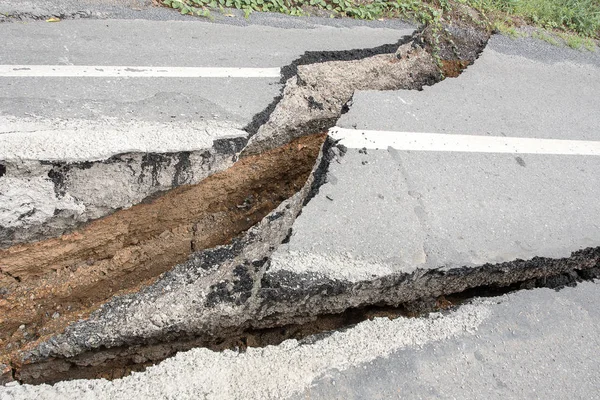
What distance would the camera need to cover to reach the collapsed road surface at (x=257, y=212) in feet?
8.32

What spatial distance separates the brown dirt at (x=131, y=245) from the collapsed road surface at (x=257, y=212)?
11 mm

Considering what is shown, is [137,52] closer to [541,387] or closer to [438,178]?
[438,178]

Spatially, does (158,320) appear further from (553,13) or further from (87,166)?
(553,13)

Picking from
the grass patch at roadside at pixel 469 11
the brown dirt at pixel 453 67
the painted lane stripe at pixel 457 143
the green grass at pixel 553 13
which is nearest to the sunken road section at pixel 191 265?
the painted lane stripe at pixel 457 143

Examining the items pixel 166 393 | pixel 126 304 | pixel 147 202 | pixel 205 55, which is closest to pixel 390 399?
pixel 166 393

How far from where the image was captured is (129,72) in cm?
377

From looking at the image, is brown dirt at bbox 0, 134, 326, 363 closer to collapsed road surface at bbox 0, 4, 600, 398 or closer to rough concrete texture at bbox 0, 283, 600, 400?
collapsed road surface at bbox 0, 4, 600, 398

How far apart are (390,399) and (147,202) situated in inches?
76.8

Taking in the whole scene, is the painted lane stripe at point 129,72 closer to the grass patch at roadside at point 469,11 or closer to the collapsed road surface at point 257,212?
the collapsed road surface at point 257,212

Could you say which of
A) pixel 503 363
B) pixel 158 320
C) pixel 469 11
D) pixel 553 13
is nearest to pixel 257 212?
pixel 158 320

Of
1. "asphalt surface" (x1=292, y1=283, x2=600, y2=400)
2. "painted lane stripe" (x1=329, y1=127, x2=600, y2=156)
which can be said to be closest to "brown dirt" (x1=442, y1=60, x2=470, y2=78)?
"painted lane stripe" (x1=329, y1=127, x2=600, y2=156)

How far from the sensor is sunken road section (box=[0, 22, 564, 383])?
2500 millimetres

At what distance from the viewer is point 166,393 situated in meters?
2.04

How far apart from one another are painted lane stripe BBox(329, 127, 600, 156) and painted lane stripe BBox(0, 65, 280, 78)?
1.02 metres
